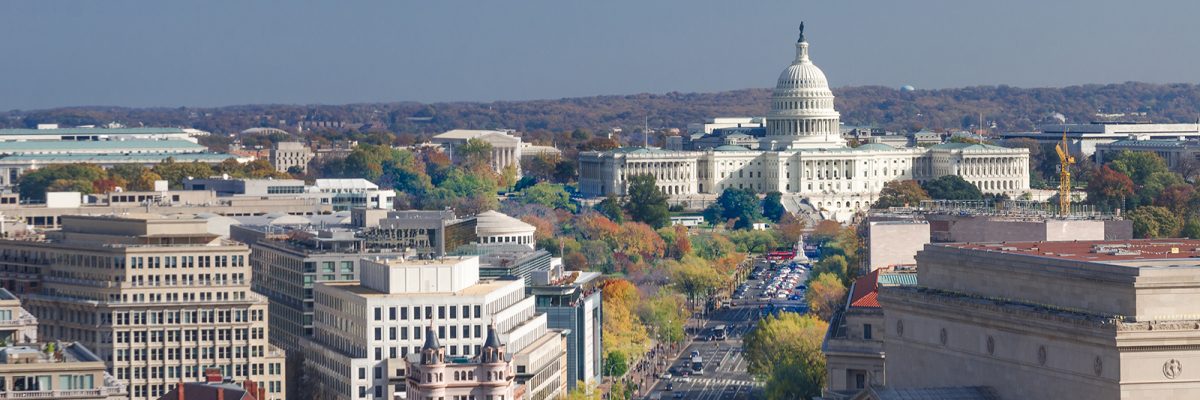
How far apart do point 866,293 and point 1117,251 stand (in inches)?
645

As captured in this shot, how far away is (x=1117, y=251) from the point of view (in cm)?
5628

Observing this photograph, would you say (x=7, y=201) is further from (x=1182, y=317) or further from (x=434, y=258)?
(x=1182, y=317)

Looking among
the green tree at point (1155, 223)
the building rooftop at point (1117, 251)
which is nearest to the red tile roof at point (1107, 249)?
the building rooftop at point (1117, 251)

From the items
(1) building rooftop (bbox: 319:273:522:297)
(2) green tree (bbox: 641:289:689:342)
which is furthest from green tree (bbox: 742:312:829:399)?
(2) green tree (bbox: 641:289:689:342)

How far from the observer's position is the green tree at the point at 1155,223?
149 m

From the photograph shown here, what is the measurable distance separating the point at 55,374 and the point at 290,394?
33677 millimetres

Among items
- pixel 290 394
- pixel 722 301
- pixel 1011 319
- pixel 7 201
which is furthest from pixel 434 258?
pixel 7 201

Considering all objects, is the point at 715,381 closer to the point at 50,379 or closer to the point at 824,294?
the point at 824,294

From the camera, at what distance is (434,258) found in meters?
99.5

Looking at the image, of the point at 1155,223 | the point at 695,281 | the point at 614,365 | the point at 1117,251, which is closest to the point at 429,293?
the point at 614,365

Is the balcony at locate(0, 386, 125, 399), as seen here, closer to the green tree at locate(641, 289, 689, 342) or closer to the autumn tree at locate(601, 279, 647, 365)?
the autumn tree at locate(601, 279, 647, 365)

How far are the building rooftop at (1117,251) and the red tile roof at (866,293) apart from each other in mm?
9678

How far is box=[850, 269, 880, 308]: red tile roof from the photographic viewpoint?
71062 mm

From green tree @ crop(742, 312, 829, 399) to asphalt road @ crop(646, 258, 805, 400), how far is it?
4.21ft
